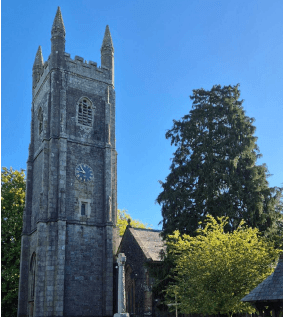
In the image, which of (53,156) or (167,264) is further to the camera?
(53,156)

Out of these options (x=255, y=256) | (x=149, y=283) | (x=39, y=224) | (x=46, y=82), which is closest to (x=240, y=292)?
(x=255, y=256)

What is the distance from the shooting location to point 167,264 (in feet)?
80.6

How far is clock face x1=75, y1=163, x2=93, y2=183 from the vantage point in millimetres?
32875

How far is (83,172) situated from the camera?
33188mm

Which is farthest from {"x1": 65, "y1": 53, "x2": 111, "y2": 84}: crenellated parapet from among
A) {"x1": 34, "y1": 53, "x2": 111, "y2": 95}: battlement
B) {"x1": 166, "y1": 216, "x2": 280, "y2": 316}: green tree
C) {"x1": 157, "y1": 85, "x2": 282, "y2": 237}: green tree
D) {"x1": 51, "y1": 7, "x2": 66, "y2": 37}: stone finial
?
{"x1": 166, "y1": 216, "x2": 280, "y2": 316}: green tree

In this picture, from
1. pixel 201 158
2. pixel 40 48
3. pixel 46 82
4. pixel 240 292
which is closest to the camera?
pixel 240 292

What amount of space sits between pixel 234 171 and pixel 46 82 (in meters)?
18.6

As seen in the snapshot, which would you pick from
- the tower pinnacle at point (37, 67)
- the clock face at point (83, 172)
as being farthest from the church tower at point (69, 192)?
the tower pinnacle at point (37, 67)

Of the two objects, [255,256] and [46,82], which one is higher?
[46,82]

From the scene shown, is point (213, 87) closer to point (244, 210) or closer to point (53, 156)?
point (244, 210)

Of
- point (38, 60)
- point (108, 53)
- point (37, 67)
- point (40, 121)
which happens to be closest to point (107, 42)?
point (108, 53)

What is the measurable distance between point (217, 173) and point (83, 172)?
11985 mm

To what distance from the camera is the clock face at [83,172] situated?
32.9 metres

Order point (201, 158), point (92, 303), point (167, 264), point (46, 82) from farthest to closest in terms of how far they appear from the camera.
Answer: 1. point (46, 82)
2. point (92, 303)
3. point (201, 158)
4. point (167, 264)
